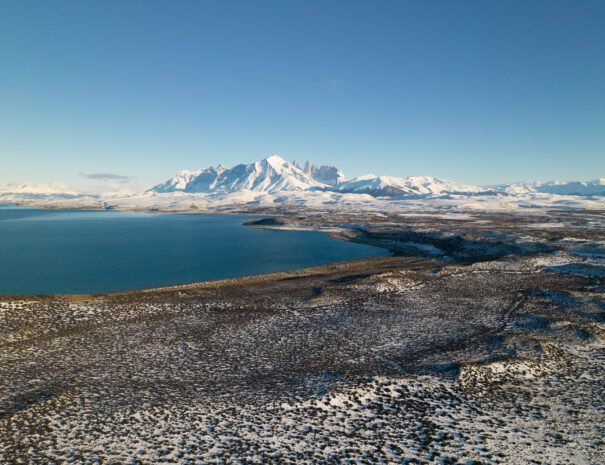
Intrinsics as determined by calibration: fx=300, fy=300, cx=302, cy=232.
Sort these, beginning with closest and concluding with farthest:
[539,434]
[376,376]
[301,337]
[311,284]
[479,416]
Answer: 1. [539,434]
2. [479,416]
3. [376,376]
4. [301,337]
5. [311,284]

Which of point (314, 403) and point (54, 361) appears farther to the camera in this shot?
point (54, 361)

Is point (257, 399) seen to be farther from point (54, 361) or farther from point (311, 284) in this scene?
point (311, 284)

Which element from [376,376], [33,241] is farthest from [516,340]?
[33,241]

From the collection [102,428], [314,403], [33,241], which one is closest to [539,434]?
[314,403]

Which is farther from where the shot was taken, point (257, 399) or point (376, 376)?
point (376, 376)

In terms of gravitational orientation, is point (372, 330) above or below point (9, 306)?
below

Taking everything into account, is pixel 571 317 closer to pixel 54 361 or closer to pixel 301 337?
pixel 301 337

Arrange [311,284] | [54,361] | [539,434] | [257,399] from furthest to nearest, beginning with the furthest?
[311,284] < [54,361] < [257,399] < [539,434]

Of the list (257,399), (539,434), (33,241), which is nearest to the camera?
(539,434)

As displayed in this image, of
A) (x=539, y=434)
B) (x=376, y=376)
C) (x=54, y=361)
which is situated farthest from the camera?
(x=54, y=361)
